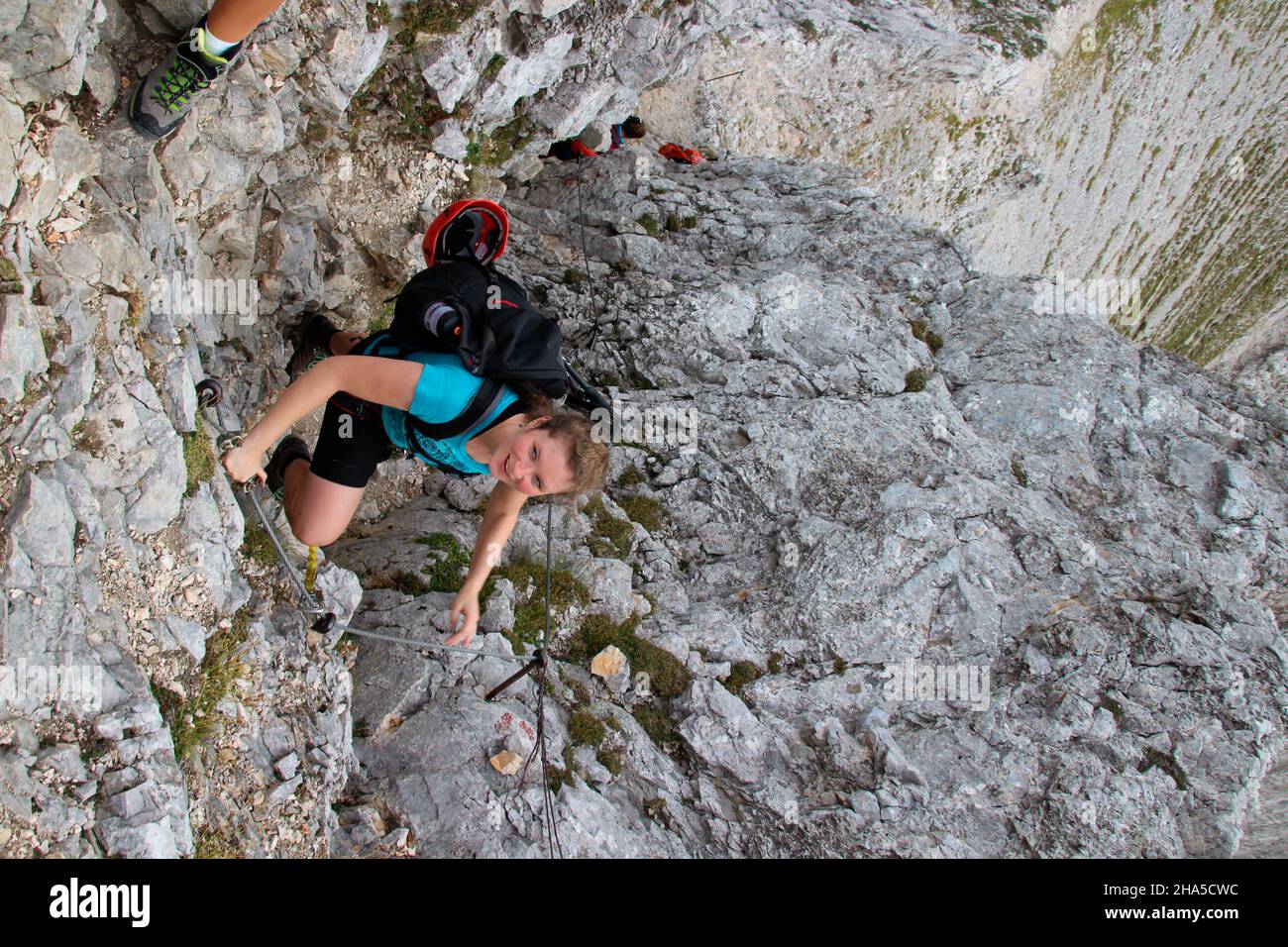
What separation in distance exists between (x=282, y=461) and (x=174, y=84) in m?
3.25

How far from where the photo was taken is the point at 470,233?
663cm

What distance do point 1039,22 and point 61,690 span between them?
104 ft

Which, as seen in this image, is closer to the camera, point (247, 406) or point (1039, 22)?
point (247, 406)

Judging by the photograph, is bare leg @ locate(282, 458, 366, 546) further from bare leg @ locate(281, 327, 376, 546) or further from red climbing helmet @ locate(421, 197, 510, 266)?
red climbing helmet @ locate(421, 197, 510, 266)

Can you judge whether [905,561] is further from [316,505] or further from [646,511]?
[316,505]

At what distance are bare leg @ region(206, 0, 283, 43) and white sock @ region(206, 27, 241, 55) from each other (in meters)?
0.03

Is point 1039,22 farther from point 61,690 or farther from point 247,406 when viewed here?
point 61,690

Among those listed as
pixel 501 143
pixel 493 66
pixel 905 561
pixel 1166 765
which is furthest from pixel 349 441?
pixel 1166 765

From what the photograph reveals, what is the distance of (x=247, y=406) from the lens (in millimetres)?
8172

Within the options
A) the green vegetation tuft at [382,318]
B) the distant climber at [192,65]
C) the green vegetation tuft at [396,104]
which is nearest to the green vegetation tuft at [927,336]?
the green vegetation tuft at [396,104]

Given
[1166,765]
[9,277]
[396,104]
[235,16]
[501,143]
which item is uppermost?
[501,143]

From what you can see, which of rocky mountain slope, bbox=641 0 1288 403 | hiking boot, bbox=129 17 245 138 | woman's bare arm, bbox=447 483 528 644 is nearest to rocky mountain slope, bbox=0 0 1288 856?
hiking boot, bbox=129 17 245 138

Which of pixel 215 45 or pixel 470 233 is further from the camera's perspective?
pixel 470 233

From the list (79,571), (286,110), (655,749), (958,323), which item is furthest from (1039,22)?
(79,571)
